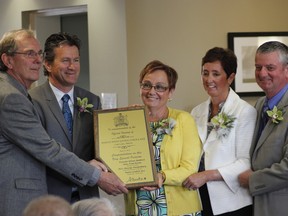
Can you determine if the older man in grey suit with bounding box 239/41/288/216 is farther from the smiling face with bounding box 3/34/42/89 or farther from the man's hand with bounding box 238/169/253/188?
the smiling face with bounding box 3/34/42/89

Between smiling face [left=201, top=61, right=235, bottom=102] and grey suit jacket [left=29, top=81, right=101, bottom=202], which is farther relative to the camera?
smiling face [left=201, top=61, right=235, bottom=102]

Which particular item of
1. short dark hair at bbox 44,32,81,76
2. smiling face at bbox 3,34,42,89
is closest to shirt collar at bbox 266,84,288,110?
short dark hair at bbox 44,32,81,76

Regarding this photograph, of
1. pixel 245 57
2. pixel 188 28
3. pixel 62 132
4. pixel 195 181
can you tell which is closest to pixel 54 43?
pixel 62 132

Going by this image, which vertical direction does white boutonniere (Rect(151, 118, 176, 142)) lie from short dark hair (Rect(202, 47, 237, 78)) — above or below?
below

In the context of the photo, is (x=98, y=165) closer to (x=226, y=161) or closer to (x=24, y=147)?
(x=24, y=147)

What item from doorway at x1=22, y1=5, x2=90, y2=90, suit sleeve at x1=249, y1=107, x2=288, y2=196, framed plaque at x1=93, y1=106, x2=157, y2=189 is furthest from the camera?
doorway at x1=22, y1=5, x2=90, y2=90

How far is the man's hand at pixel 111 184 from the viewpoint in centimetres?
256

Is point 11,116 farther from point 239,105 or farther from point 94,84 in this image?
point 94,84

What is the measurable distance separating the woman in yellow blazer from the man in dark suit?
0.34m

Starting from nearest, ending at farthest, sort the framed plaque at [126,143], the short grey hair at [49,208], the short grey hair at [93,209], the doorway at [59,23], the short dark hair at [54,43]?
1. the short grey hair at [49,208]
2. the short grey hair at [93,209]
3. the framed plaque at [126,143]
4. the short dark hair at [54,43]
5. the doorway at [59,23]

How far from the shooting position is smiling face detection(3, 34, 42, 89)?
254cm

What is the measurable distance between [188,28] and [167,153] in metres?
2.14

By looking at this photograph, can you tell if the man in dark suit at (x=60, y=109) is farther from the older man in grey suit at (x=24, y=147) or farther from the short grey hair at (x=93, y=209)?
the short grey hair at (x=93, y=209)

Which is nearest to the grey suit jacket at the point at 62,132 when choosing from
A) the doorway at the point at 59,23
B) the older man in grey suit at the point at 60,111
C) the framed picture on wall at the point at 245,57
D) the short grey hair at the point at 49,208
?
the older man in grey suit at the point at 60,111
